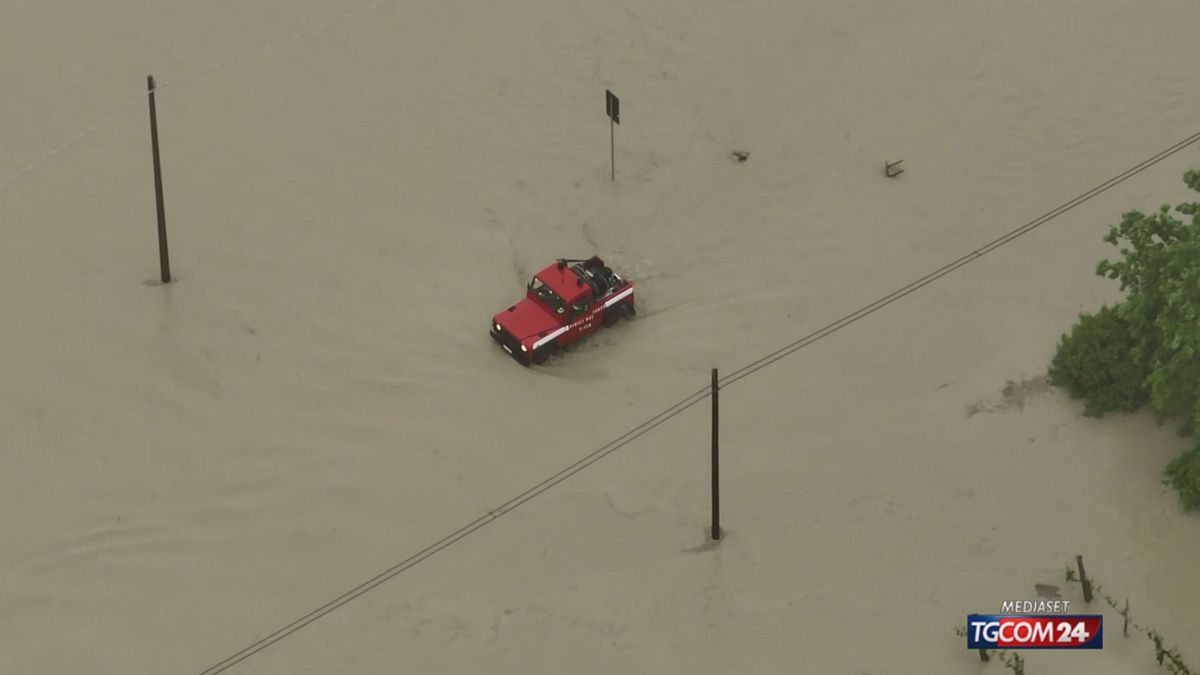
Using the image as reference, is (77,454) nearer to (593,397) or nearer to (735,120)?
(593,397)

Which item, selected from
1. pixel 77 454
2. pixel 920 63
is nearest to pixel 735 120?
pixel 920 63

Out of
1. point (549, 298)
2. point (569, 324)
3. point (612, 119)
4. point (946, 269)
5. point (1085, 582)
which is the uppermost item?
point (612, 119)

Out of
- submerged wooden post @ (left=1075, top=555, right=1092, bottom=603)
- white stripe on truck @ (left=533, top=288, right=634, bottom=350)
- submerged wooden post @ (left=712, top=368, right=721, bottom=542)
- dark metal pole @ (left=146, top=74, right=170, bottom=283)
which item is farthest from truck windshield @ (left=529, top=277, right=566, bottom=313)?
submerged wooden post @ (left=1075, top=555, right=1092, bottom=603)

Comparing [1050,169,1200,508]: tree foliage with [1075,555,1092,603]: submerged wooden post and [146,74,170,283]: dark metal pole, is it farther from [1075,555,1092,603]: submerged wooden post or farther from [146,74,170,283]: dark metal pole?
[146,74,170,283]: dark metal pole

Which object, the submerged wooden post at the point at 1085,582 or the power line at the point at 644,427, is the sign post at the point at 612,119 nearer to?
the power line at the point at 644,427

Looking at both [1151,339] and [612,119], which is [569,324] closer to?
[612,119]

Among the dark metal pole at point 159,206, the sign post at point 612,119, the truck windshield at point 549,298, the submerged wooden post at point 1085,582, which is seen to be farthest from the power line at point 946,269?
the dark metal pole at point 159,206

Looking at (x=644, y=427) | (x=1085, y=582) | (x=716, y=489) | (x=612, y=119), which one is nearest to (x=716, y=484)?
(x=716, y=489)
